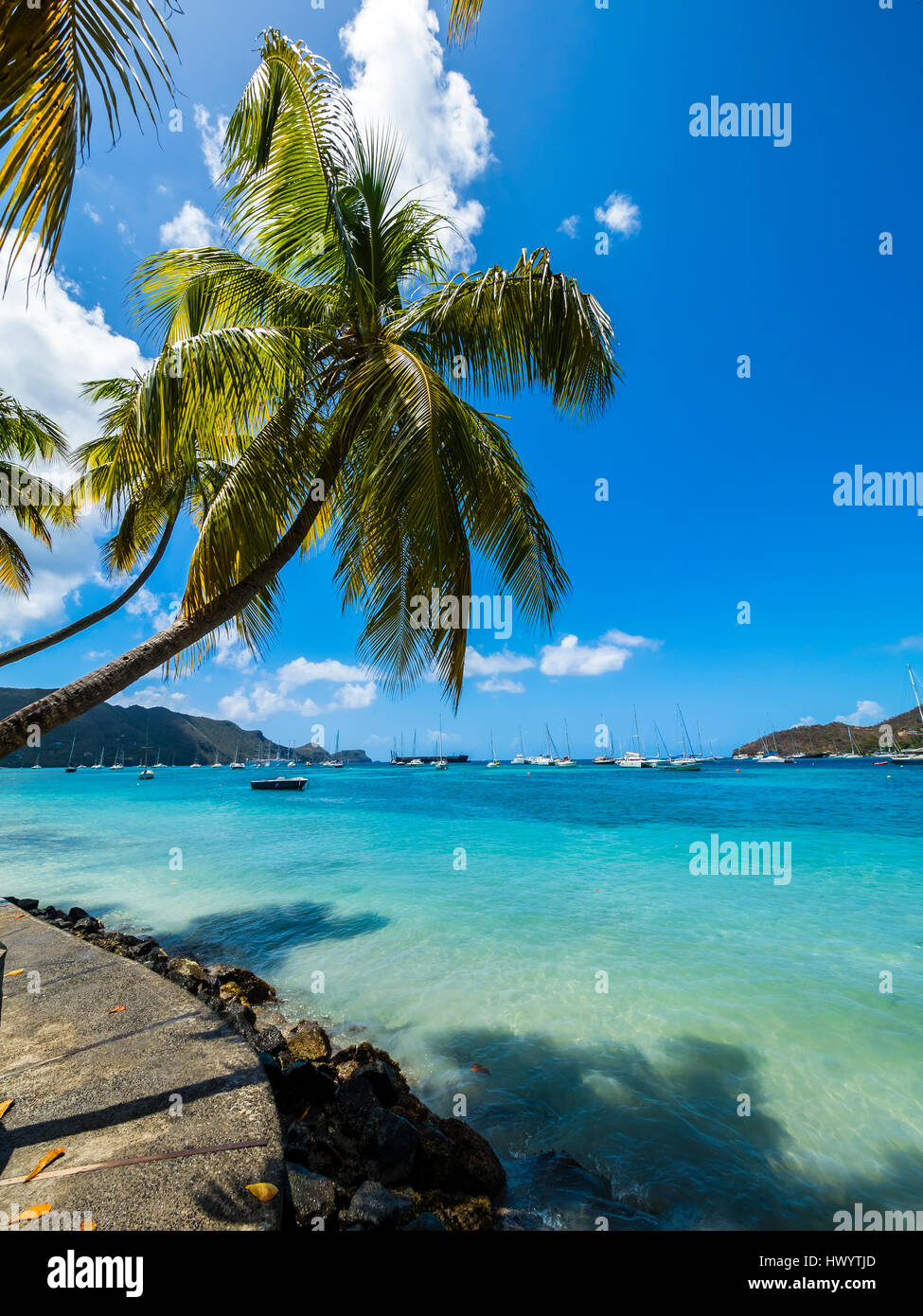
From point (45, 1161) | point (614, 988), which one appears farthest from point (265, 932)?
point (45, 1161)

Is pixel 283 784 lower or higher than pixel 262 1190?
lower

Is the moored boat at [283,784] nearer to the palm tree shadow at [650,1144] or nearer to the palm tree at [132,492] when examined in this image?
the palm tree at [132,492]

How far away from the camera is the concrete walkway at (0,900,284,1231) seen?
2.26 m

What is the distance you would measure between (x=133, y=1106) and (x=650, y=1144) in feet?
11.6

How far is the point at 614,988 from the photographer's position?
21.9 ft

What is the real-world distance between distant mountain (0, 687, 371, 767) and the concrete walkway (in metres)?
121

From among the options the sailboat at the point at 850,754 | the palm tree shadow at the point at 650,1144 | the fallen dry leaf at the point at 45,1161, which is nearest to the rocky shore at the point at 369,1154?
the palm tree shadow at the point at 650,1144

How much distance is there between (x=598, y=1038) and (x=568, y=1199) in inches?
91.5

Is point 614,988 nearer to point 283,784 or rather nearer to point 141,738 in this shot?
point 283,784

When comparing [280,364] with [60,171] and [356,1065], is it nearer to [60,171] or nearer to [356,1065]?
[60,171]

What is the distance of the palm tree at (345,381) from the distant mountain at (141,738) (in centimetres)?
12126

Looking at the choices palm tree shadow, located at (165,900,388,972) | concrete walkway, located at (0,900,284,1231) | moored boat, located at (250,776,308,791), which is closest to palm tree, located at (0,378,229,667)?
concrete walkway, located at (0,900,284,1231)
